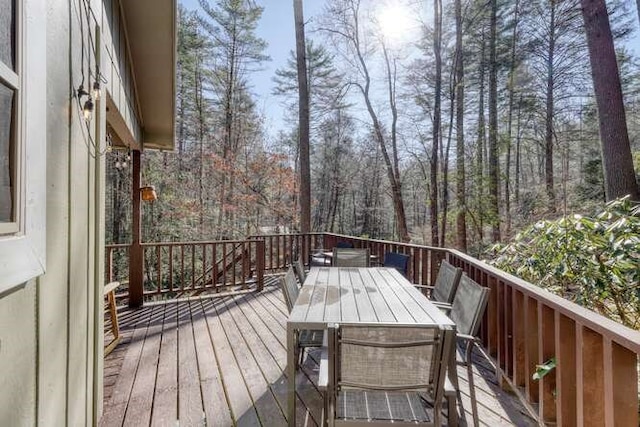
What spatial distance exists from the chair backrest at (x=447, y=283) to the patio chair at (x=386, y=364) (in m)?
1.35

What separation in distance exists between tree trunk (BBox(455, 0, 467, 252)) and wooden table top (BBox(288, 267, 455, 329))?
774 centimetres

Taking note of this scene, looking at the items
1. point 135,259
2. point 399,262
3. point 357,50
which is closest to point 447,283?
Answer: point 399,262

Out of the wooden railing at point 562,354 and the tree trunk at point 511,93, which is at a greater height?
the tree trunk at point 511,93

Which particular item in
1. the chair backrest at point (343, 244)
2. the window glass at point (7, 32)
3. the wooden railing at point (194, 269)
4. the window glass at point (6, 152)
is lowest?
the wooden railing at point (194, 269)

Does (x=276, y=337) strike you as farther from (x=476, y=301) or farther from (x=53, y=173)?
(x=53, y=173)

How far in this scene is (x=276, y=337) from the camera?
3.56 meters

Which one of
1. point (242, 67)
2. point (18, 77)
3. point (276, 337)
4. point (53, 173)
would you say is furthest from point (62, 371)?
point (242, 67)

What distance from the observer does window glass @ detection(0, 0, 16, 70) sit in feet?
2.94

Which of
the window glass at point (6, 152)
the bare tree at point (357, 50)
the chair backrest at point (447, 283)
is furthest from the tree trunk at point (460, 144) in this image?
the window glass at point (6, 152)

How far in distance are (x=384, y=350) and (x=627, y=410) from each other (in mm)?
939

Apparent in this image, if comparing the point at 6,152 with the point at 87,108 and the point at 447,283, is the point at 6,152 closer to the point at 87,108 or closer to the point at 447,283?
the point at 87,108

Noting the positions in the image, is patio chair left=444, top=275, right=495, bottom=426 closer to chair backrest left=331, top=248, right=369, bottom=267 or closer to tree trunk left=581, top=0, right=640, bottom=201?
chair backrest left=331, top=248, right=369, bottom=267

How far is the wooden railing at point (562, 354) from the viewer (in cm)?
127

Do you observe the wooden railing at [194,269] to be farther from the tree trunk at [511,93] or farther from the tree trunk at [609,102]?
A: the tree trunk at [511,93]
